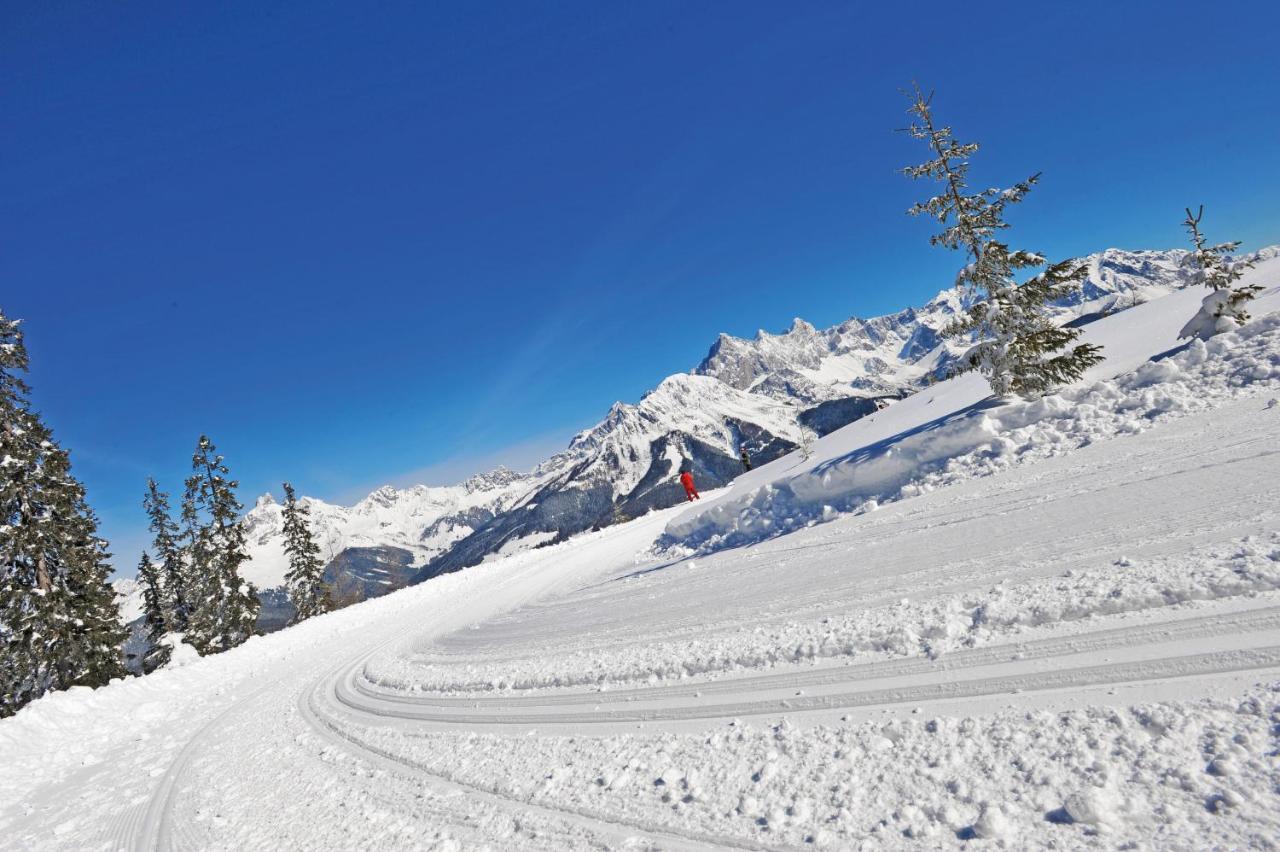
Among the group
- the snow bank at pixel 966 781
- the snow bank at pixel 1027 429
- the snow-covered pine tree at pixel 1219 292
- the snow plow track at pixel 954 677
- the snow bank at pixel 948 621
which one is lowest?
the snow bank at pixel 966 781

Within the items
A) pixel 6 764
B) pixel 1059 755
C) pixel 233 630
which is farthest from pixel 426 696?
pixel 233 630

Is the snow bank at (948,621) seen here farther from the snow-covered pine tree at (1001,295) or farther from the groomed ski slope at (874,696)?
the snow-covered pine tree at (1001,295)

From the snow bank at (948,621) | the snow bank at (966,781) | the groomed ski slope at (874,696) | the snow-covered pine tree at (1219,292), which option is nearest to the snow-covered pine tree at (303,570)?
the groomed ski slope at (874,696)

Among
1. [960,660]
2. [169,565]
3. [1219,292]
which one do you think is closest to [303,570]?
[169,565]

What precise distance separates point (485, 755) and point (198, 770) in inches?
208

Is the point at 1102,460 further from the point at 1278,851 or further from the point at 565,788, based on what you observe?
the point at 565,788

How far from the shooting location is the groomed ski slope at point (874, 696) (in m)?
2.88

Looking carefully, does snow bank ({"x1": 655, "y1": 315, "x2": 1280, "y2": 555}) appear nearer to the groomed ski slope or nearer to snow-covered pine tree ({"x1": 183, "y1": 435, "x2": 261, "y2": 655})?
the groomed ski slope

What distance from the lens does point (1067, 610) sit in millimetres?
4172

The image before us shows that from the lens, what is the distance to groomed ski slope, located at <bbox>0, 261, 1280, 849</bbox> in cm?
288

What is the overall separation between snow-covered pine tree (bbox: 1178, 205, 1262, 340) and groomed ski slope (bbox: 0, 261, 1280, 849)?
161cm

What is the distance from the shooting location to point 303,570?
40281 millimetres

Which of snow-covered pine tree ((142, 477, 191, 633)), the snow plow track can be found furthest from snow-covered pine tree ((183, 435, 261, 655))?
the snow plow track

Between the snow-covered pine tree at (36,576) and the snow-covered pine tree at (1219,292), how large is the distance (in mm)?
36177
